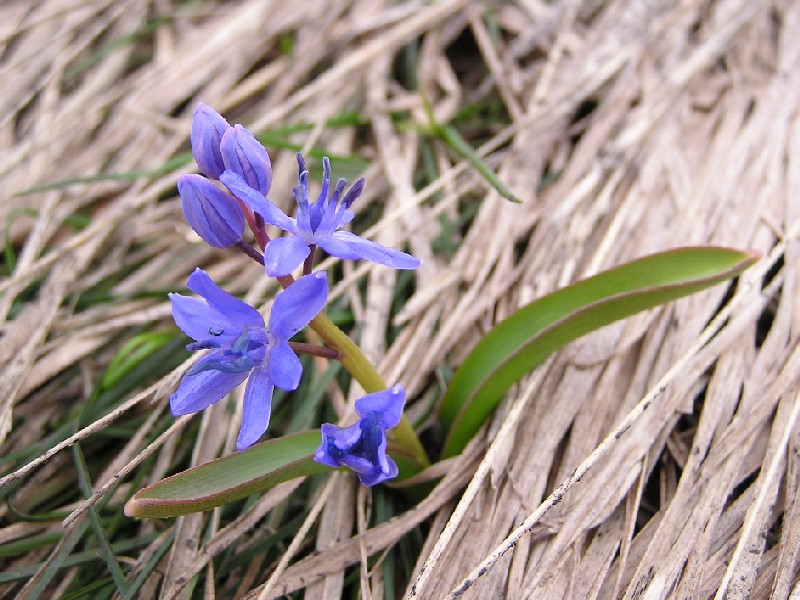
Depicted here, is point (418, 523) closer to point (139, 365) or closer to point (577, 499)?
point (577, 499)

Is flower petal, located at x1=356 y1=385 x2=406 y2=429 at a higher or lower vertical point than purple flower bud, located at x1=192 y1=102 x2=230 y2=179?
lower

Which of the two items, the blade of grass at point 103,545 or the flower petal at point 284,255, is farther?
the blade of grass at point 103,545

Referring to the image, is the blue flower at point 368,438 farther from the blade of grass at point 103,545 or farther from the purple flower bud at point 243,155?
the blade of grass at point 103,545

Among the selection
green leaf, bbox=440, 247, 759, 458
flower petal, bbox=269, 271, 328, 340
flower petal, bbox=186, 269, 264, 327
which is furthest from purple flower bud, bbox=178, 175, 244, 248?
green leaf, bbox=440, 247, 759, 458

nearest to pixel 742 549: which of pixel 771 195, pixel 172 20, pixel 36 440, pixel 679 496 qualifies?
pixel 679 496

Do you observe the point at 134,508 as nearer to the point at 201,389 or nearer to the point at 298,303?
the point at 201,389

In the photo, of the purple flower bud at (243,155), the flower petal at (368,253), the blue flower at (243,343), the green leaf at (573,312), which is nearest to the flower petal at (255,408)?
the blue flower at (243,343)

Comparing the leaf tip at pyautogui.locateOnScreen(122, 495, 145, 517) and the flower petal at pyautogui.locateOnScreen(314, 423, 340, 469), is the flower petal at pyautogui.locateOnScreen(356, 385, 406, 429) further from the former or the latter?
the leaf tip at pyautogui.locateOnScreen(122, 495, 145, 517)
